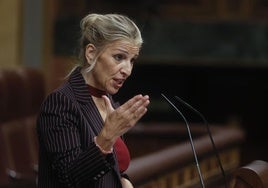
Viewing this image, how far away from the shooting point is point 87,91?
2.18 m

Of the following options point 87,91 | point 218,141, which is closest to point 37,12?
point 218,141

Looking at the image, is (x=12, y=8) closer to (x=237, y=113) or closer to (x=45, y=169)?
(x=237, y=113)

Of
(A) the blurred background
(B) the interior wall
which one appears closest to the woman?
(A) the blurred background

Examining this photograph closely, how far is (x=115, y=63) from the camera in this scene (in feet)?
7.03

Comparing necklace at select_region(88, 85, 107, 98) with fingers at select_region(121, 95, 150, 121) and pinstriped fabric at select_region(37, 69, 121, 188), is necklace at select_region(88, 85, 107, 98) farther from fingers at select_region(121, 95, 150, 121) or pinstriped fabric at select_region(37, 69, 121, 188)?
fingers at select_region(121, 95, 150, 121)

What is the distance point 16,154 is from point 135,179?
2.22 metres

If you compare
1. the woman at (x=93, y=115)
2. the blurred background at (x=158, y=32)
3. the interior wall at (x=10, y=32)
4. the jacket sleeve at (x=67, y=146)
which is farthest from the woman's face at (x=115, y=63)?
the interior wall at (x=10, y=32)

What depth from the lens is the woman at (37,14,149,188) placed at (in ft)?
6.51

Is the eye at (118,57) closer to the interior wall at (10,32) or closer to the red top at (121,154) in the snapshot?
the red top at (121,154)

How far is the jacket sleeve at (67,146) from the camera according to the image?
6.51ft

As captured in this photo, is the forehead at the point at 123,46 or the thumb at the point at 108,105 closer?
the thumb at the point at 108,105

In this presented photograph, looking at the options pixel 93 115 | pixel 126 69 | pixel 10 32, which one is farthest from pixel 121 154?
pixel 10 32

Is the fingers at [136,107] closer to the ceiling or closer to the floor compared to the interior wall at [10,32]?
closer to the ceiling

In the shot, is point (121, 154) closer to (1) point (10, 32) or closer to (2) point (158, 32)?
(2) point (158, 32)
